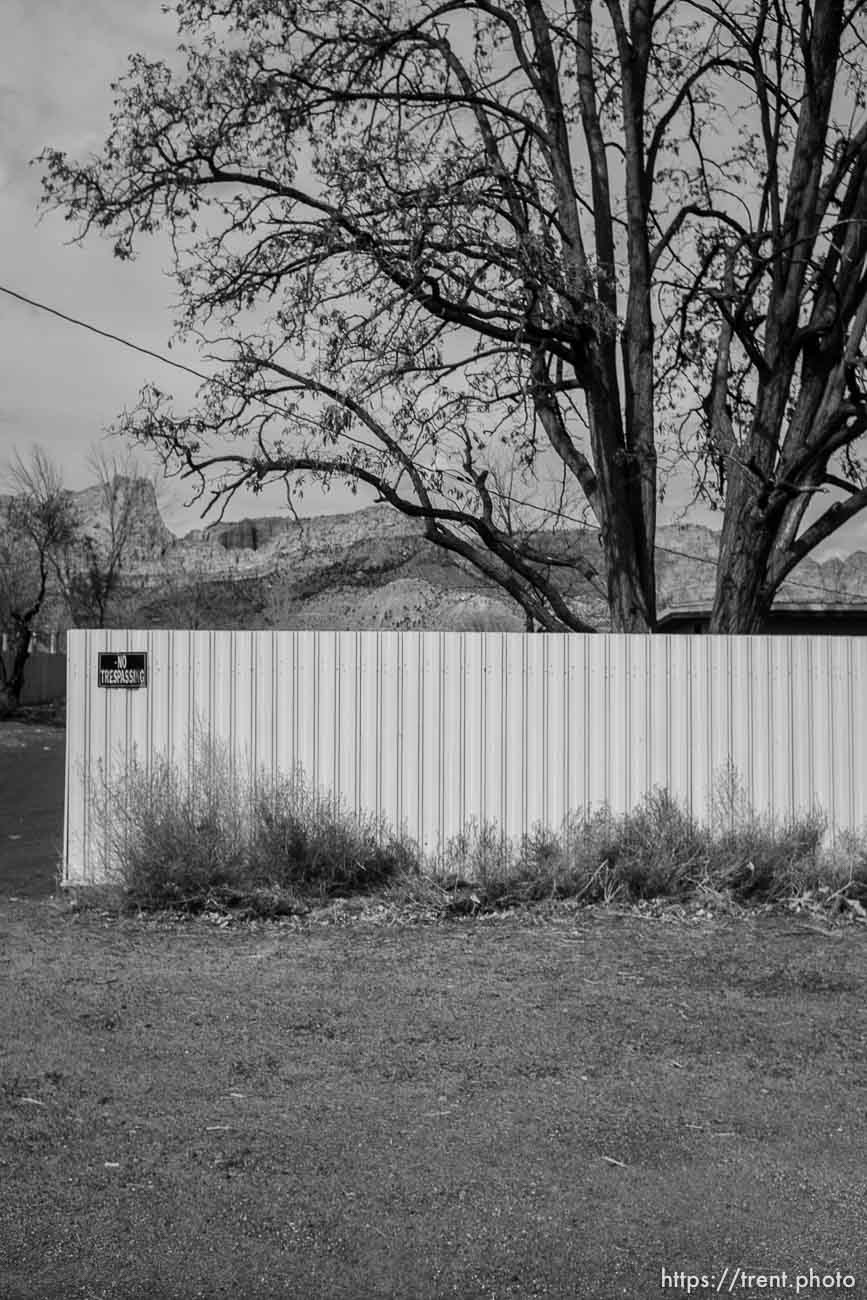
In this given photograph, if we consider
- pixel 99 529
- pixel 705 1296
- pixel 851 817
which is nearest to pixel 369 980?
pixel 705 1296

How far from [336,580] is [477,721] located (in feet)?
195

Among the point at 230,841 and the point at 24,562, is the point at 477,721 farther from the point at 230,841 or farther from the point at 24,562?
the point at 24,562

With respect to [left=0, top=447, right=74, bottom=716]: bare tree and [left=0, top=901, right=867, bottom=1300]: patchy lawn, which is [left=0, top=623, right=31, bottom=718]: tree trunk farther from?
[left=0, top=901, right=867, bottom=1300]: patchy lawn

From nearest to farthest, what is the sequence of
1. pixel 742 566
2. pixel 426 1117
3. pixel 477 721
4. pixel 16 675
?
pixel 426 1117
pixel 477 721
pixel 742 566
pixel 16 675

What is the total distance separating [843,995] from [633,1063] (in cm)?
169

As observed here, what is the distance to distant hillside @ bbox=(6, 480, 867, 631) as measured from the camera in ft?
181

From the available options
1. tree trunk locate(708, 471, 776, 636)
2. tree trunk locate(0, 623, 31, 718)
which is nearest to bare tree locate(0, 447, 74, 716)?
tree trunk locate(0, 623, 31, 718)

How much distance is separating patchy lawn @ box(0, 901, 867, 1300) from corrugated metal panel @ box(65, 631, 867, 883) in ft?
5.65

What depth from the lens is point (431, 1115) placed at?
4809mm

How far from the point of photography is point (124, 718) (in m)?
9.31

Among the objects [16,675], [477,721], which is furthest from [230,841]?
[16,675]

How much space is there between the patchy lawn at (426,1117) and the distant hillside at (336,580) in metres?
41.7

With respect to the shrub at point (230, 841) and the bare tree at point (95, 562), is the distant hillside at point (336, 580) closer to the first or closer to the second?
the bare tree at point (95, 562)

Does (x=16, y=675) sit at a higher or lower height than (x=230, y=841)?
higher
